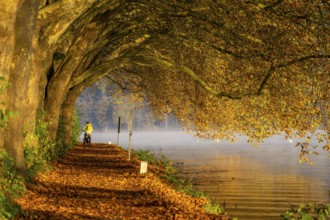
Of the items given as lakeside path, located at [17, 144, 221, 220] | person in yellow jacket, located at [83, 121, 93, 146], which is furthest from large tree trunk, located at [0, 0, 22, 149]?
person in yellow jacket, located at [83, 121, 93, 146]

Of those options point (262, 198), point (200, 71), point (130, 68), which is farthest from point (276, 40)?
point (130, 68)

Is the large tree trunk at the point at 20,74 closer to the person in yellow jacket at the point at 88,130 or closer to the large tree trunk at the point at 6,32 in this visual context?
the large tree trunk at the point at 6,32

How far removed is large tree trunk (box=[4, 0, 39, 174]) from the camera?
14219mm

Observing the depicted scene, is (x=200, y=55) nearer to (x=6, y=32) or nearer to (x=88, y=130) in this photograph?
(x=6, y=32)

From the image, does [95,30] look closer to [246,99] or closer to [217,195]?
[246,99]

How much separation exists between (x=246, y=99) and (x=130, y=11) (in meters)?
6.45

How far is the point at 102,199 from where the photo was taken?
14820 millimetres

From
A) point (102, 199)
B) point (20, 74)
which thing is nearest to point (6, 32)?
point (20, 74)

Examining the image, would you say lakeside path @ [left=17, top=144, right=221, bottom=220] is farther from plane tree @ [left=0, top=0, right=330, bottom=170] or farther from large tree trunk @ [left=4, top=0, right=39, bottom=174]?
plane tree @ [left=0, top=0, right=330, bottom=170]

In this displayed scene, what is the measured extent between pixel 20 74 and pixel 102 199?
13.1 feet

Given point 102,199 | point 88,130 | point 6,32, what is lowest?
point 102,199

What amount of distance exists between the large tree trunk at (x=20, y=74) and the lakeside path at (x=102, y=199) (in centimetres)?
125

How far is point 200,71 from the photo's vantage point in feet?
89.7

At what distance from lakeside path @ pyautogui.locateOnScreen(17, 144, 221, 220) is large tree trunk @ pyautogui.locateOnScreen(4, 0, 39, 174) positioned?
4.11 feet
